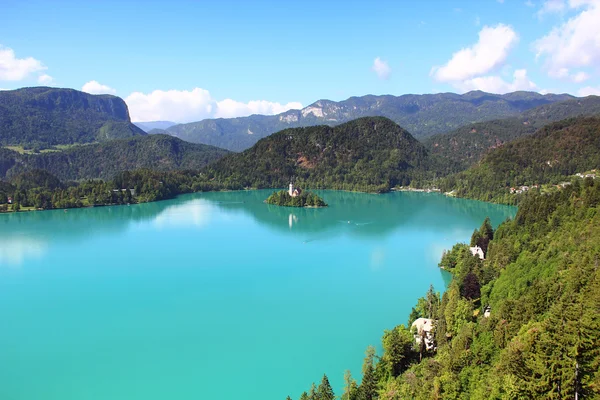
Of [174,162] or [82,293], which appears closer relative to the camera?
[82,293]

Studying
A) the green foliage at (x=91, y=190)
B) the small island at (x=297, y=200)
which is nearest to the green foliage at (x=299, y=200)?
the small island at (x=297, y=200)

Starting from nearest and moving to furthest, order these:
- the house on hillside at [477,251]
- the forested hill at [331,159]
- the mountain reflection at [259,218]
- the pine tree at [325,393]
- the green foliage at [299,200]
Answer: the pine tree at [325,393]
the house on hillside at [477,251]
the mountain reflection at [259,218]
the green foliage at [299,200]
the forested hill at [331,159]

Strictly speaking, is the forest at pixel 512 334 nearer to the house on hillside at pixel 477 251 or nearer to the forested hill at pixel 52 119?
the house on hillside at pixel 477 251

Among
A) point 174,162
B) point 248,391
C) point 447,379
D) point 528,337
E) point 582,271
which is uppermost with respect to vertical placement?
point 174,162

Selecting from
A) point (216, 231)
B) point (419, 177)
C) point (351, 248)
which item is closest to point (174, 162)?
point (419, 177)

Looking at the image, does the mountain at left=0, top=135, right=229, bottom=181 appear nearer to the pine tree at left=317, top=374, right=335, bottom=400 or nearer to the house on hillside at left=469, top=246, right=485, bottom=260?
the house on hillside at left=469, top=246, right=485, bottom=260

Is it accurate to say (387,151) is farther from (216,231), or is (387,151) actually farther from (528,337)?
(528,337)
